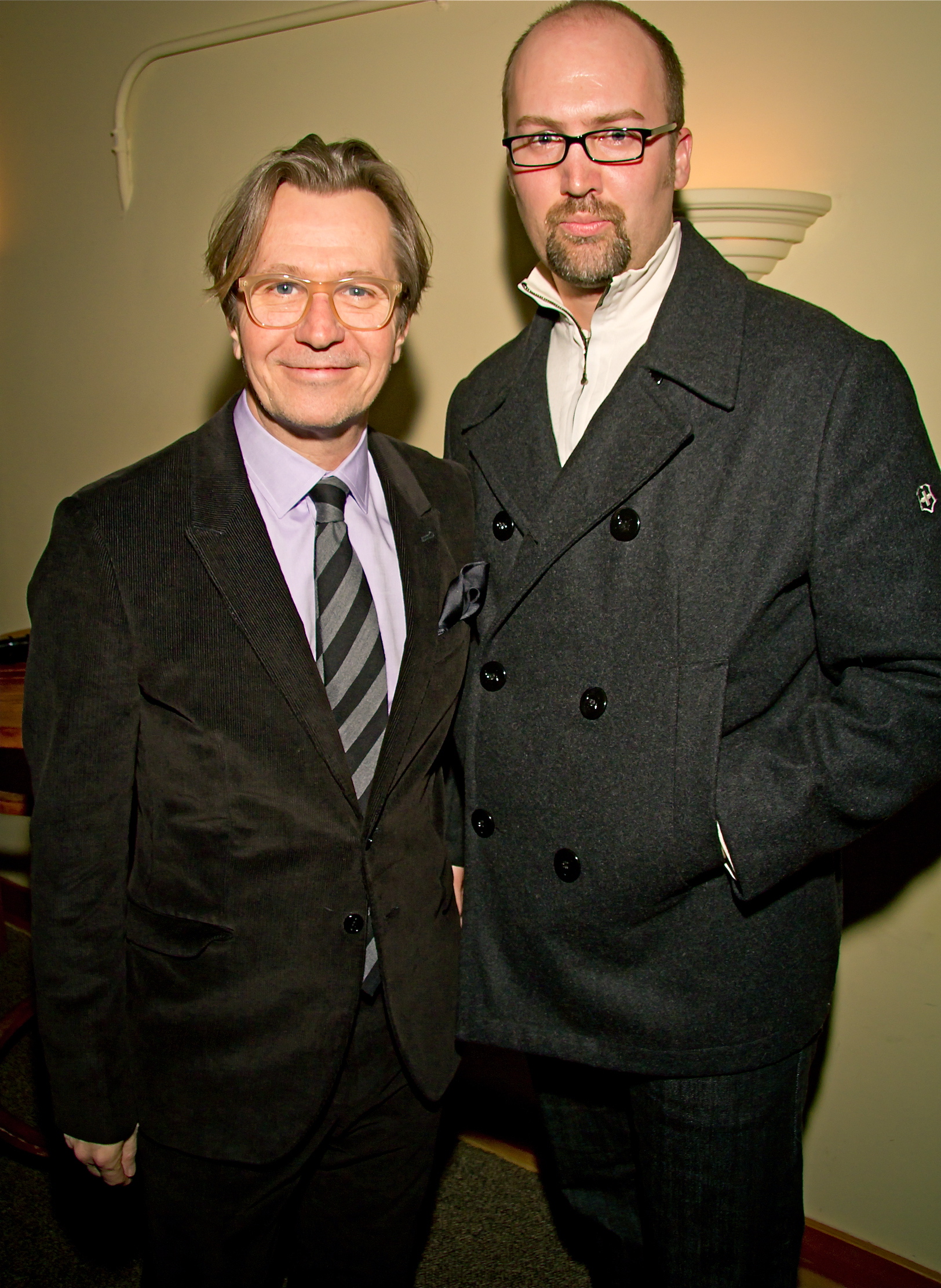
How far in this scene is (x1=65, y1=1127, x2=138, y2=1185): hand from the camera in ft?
4.82

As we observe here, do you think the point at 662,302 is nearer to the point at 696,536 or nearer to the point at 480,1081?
the point at 696,536

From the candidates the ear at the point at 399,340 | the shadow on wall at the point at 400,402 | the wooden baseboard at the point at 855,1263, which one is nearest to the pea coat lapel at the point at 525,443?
the ear at the point at 399,340

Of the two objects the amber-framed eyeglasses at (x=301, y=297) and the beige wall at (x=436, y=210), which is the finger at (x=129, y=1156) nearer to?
the amber-framed eyeglasses at (x=301, y=297)

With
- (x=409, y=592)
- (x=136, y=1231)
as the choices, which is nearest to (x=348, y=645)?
(x=409, y=592)

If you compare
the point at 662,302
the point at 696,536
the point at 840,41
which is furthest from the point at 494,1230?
the point at 840,41

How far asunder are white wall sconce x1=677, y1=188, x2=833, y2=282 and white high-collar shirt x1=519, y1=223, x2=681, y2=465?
195 mm

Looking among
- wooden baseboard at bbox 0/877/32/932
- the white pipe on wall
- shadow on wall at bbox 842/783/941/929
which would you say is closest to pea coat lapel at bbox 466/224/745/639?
shadow on wall at bbox 842/783/941/929

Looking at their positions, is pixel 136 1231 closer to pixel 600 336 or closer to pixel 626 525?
pixel 626 525

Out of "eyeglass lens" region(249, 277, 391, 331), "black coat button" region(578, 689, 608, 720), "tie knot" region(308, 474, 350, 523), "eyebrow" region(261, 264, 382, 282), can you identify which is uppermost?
"eyebrow" region(261, 264, 382, 282)

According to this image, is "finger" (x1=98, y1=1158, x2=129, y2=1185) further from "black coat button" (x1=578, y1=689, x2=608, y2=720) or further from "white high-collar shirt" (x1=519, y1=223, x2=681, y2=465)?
"white high-collar shirt" (x1=519, y1=223, x2=681, y2=465)

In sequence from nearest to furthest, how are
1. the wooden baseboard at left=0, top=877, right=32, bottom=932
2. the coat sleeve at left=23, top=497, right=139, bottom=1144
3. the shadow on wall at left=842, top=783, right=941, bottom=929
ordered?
the coat sleeve at left=23, top=497, right=139, bottom=1144, the shadow on wall at left=842, top=783, right=941, bottom=929, the wooden baseboard at left=0, top=877, right=32, bottom=932

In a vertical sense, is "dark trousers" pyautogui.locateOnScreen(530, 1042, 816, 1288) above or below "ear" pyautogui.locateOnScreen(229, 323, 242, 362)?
below

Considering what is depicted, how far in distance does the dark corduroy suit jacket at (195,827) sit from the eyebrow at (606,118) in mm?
693

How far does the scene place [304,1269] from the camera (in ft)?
5.65
